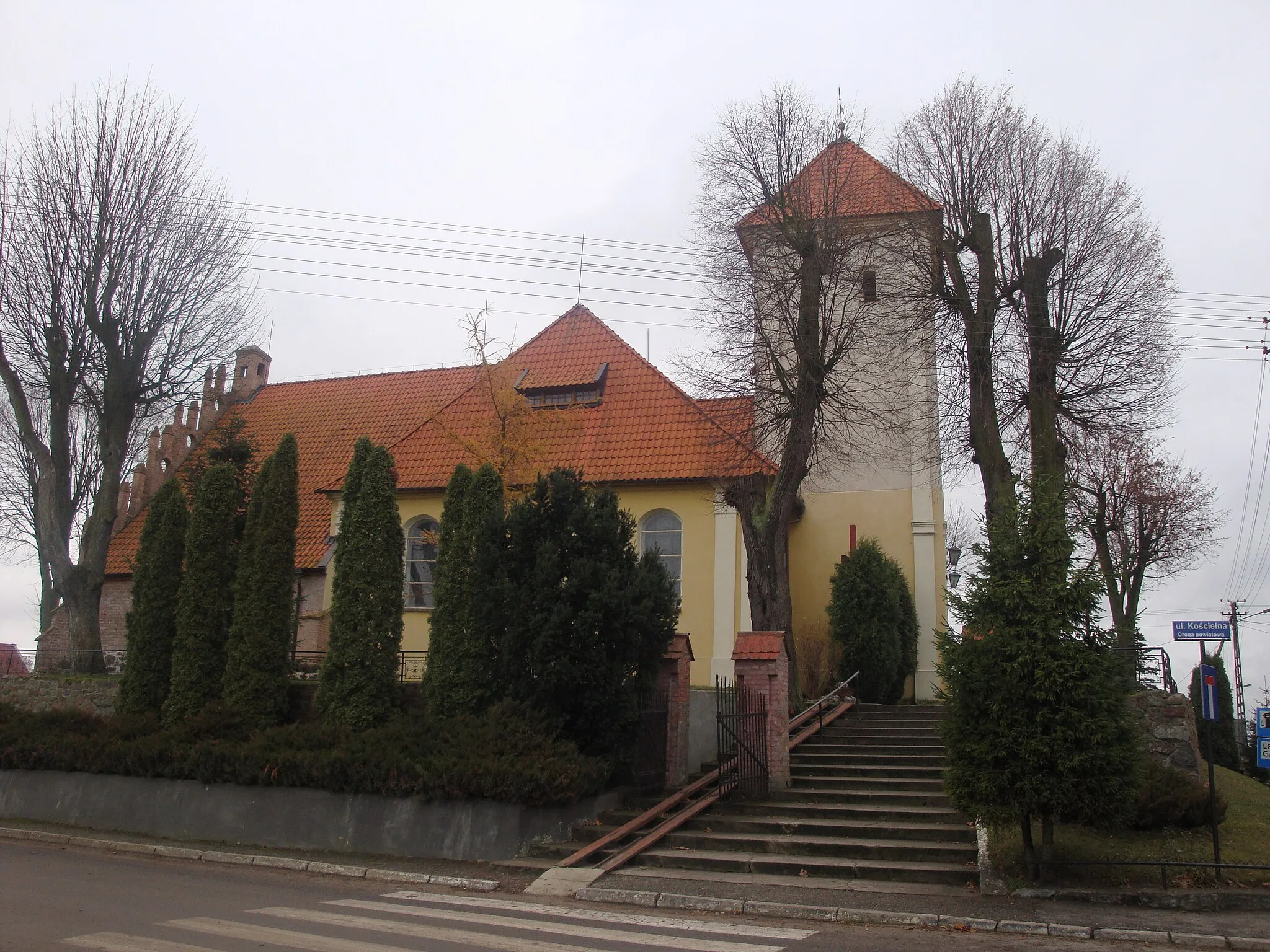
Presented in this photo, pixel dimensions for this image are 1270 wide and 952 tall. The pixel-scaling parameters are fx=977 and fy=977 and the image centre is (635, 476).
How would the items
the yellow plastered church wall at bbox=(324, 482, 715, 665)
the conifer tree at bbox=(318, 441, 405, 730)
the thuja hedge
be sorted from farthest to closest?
the yellow plastered church wall at bbox=(324, 482, 715, 665), the conifer tree at bbox=(318, 441, 405, 730), the thuja hedge

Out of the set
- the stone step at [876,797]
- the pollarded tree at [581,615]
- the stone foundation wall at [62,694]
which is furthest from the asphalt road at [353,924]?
the stone foundation wall at [62,694]

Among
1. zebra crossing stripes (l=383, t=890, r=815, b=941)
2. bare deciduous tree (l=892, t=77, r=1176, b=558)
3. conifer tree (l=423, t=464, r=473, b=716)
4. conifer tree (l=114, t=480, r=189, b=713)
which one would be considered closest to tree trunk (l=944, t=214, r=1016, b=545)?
bare deciduous tree (l=892, t=77, r=1176, b=558)

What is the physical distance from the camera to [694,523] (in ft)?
74.2

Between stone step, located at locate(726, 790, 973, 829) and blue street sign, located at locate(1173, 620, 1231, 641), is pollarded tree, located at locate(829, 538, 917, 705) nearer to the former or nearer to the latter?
stone step, located at locate(726, 790, 973, 829)

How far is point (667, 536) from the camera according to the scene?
901 inches

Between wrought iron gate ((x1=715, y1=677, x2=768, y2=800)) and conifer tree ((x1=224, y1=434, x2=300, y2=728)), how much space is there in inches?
283

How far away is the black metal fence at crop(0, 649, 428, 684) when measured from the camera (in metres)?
18.3

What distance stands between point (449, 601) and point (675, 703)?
381 centimetres

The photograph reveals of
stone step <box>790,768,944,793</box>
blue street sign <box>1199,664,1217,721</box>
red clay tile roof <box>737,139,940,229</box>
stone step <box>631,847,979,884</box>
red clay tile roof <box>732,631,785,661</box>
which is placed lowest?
stone step <box>631,847,979,884</box>

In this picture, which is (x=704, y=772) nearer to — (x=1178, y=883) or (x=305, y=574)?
(x=1178, y=883)

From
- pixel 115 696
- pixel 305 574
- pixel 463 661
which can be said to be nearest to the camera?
pixel 463 661

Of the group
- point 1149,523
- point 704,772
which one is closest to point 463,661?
point 704,772

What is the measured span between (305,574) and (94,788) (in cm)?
962

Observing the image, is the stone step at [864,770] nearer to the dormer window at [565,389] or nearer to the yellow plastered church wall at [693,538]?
the yellow plastered church wall at [693,538]
